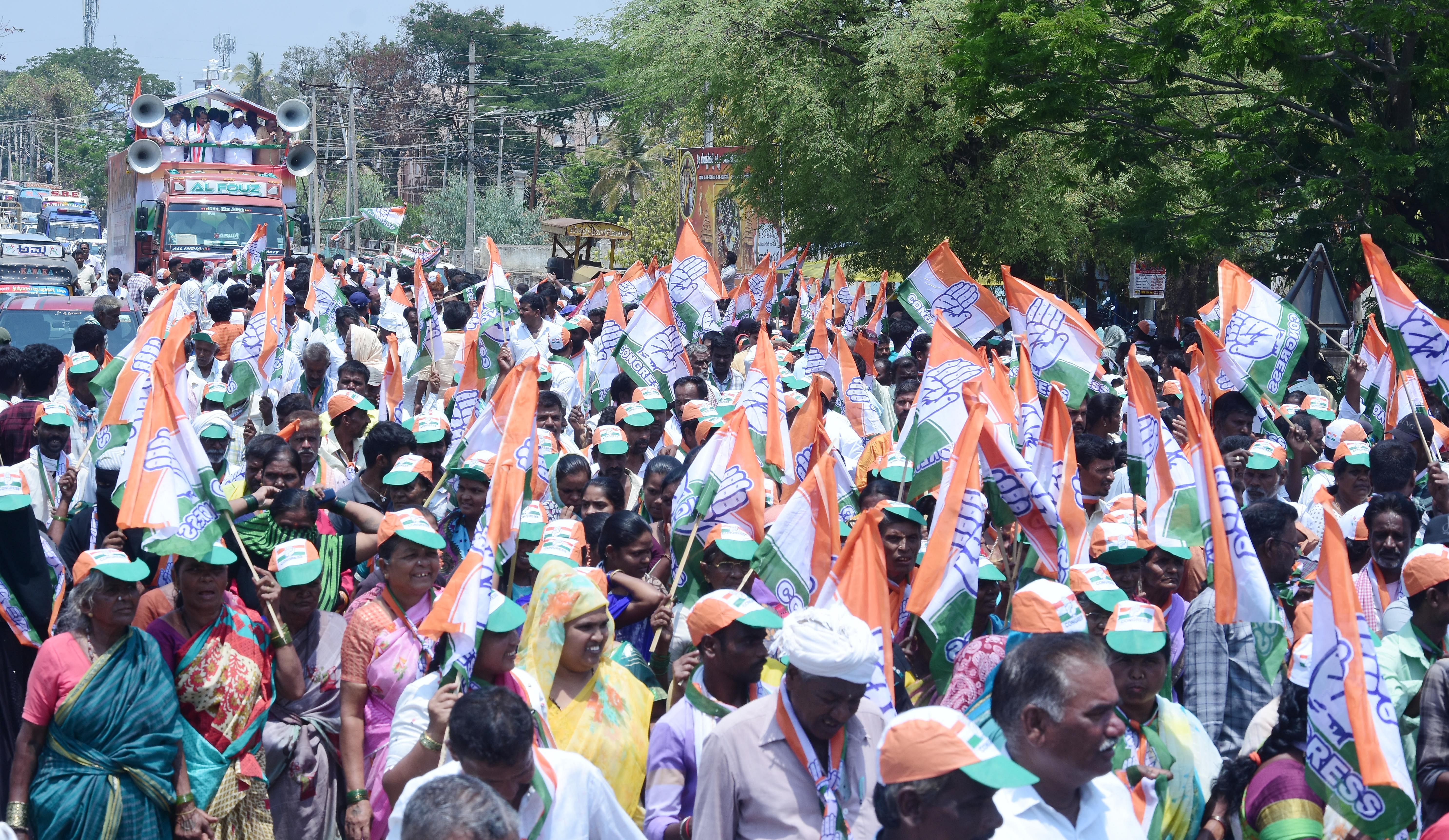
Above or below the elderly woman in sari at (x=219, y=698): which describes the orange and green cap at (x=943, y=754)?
above

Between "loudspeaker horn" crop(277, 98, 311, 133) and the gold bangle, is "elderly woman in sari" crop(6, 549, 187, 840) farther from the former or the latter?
"loudspeaker horn" crop(277, 98, 311, 133)

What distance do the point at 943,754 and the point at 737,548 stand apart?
2579mm

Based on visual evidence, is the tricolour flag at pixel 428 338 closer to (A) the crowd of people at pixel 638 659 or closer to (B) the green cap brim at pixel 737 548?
(A) the crowd of people at pixel 638 659

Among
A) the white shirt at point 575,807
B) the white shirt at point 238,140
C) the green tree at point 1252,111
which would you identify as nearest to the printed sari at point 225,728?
the white shirt at point 575,807

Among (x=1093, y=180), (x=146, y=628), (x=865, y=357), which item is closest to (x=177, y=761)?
(x=146, y=628)

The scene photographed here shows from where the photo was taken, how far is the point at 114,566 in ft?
14.1

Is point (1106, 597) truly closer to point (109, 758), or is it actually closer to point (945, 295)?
point (109, 758)

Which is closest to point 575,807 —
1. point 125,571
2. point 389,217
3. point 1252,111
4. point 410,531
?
point 410,531

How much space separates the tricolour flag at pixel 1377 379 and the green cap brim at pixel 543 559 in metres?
5.32

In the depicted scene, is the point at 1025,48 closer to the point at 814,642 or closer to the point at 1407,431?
the point at 1407,431

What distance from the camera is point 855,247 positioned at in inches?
848

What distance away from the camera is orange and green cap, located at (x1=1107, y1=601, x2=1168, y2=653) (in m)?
4.02

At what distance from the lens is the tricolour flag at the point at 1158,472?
19.3ft

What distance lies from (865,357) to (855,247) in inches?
419
